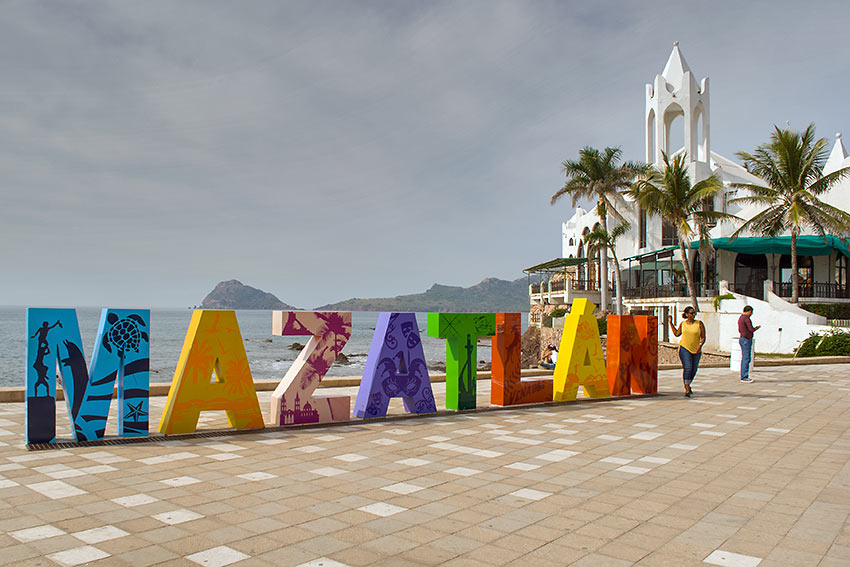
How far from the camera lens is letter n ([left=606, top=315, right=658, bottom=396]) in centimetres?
1256

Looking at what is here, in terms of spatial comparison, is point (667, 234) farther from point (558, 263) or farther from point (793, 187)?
point (793, 187)

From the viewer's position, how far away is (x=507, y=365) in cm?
1088

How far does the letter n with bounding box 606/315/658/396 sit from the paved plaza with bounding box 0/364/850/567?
321 centimetres

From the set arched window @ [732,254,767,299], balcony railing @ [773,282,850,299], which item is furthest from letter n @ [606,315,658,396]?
arched window @ [732,254,767,299]

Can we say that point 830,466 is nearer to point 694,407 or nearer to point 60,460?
point 694,407

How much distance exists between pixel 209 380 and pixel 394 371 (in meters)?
2.77

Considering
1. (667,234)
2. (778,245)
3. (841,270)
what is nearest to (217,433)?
(778,245)

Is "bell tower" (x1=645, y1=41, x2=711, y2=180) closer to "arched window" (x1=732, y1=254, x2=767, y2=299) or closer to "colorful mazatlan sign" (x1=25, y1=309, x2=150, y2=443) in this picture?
"arched window" (x1=732, y1=254, x2=767, y2=299)

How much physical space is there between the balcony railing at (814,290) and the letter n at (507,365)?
99.7ft

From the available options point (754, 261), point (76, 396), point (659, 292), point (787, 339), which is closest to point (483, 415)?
point (76, 396)

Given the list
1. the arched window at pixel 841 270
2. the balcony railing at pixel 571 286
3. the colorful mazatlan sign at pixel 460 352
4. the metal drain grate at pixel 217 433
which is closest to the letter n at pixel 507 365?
the metal drain grate at pixel 217 433

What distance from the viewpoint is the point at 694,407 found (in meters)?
11.4

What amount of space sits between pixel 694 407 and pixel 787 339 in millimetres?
19010

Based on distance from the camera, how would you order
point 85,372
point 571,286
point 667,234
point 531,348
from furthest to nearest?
point 531,348, point 571,286, point 667,234, point 85,372
